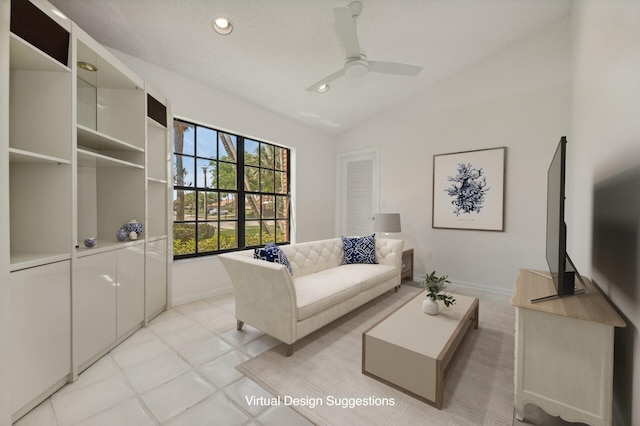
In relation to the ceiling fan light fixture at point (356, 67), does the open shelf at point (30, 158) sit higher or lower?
lower

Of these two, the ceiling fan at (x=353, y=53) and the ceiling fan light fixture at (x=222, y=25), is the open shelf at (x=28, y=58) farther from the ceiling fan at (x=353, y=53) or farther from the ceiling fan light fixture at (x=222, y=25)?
the ceiling fan at (x=353, y=53)

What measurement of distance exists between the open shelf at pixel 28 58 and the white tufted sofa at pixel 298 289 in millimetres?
1720

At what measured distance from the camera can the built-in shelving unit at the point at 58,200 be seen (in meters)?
1.44

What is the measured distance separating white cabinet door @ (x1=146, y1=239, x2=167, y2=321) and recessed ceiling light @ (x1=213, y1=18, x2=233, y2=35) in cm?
220

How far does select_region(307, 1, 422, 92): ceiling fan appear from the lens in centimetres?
169

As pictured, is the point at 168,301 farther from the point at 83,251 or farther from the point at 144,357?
the point at 83,251

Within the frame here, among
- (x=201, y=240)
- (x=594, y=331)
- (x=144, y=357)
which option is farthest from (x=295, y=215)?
(x=594, y=331)

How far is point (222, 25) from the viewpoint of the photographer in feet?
7.75

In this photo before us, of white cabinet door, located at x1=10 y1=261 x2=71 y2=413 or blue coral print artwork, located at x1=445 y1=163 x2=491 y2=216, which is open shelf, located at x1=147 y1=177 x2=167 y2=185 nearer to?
white cabinet door, located at x1=10 y1=261 x2=71 y2=413

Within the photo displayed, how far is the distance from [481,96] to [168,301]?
4.96 meters

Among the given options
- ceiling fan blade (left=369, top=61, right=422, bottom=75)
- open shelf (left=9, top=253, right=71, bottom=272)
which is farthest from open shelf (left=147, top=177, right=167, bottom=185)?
ceiling fan blade (left=369, top=61, right=422, bottom=75)

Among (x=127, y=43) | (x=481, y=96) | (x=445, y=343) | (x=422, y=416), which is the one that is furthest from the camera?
(x=481, y=96)

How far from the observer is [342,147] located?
5.25 metres

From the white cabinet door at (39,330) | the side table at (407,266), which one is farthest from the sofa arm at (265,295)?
the side table at (407,266)
